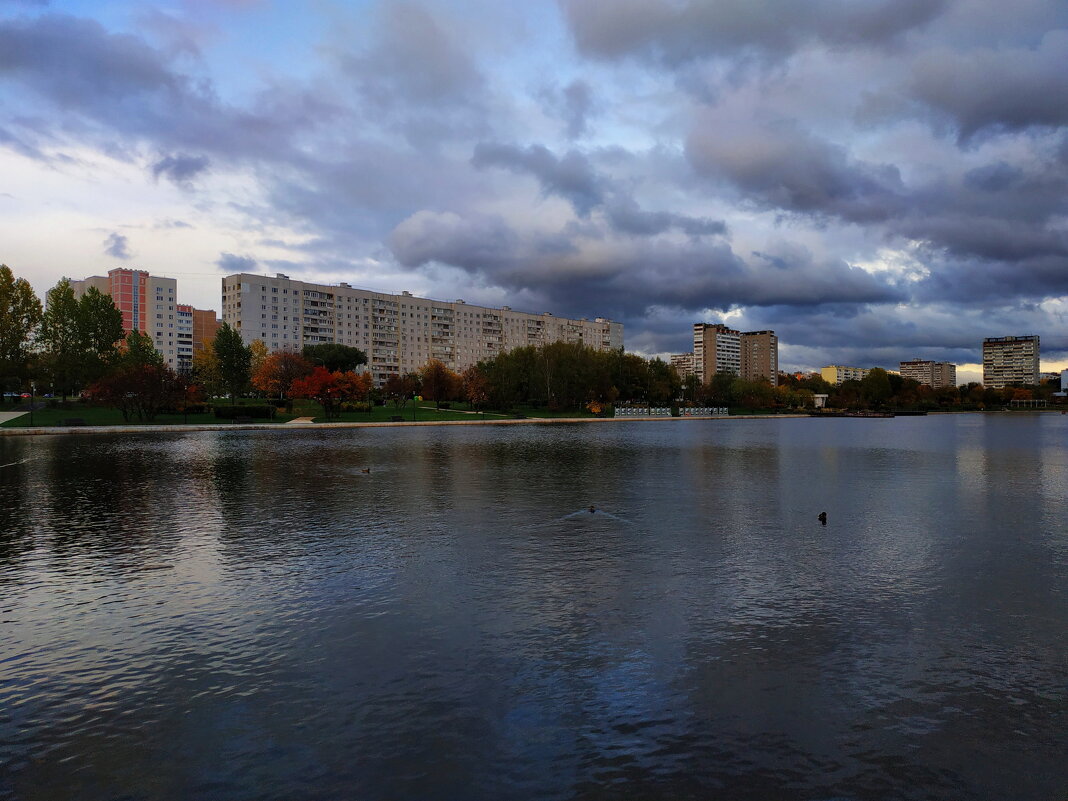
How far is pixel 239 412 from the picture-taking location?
250 ft

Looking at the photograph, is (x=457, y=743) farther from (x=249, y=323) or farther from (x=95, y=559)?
(x=249, y=323)

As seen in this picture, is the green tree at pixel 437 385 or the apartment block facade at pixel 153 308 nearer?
the green tree at pixel 437 385

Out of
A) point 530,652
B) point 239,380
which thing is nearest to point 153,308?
point 239,380

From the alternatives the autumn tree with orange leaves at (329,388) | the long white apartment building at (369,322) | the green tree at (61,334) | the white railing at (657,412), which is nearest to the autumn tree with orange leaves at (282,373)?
the autumn tree with orange leaves at (329,388)

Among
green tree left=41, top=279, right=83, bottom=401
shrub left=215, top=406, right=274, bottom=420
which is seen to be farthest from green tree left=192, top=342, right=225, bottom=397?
shrub left=215, top=406, right=274, bottom=420

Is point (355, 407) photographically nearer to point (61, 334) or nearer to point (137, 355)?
point (61, 334)

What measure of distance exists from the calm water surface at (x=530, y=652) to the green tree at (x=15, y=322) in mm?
73726

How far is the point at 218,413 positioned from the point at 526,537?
229 ft

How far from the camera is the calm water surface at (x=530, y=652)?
608 cm

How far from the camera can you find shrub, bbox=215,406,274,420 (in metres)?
75.8

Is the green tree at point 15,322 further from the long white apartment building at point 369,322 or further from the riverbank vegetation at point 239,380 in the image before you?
the long white apartment building at point 369,322

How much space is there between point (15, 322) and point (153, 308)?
117455mm

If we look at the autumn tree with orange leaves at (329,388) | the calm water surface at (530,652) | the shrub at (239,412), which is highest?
the autumn tree with orange leaves at (329,388)

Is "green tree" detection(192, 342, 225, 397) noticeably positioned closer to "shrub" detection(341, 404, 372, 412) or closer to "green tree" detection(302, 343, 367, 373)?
"green tree" detection(302, 343, 367, 373)
